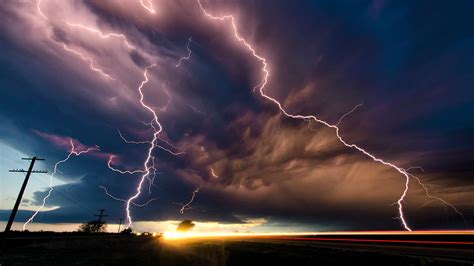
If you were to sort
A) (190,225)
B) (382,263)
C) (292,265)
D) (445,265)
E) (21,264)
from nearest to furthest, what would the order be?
(445,265) → (382,263) → (292,265) → (21,264) → (190,225)

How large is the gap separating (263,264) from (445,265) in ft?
22.4

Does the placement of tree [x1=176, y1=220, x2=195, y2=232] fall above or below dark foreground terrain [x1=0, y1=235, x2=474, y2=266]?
above

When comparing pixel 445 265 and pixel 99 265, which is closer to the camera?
pixel 445 265

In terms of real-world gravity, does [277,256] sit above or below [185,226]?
below

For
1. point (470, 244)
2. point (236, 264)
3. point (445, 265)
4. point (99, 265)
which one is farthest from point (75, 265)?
point (470, 244)

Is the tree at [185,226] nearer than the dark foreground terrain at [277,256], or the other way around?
the dark foreground terrain at [277,256]

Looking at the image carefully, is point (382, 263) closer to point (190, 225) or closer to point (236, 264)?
point (236, 264)

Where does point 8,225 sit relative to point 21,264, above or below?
above

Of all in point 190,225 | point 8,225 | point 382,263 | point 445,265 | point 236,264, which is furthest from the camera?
point 190,225

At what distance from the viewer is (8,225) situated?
28.4 meters

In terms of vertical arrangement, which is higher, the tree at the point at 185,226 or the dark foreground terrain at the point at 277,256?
the tree at the point at 185,226

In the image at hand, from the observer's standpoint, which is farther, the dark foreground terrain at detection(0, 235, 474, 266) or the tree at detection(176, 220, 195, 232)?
the tree at detection(176, 220, 195, 232)

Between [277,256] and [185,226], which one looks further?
[185,226]

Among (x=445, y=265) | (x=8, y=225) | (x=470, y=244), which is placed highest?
(x=8, y=225)
